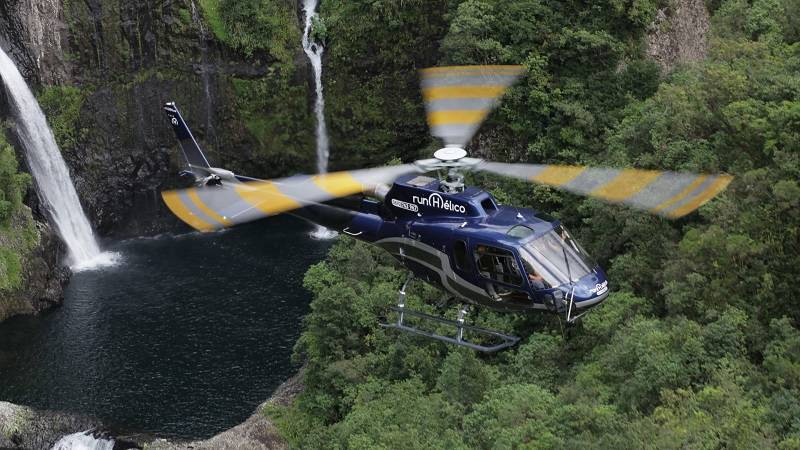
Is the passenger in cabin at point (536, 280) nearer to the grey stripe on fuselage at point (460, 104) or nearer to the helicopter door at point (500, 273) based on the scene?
the helicopter door at point (500, 273)

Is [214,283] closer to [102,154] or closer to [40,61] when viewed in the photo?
[102,154]

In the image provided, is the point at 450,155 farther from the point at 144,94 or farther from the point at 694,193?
the point at 144,94

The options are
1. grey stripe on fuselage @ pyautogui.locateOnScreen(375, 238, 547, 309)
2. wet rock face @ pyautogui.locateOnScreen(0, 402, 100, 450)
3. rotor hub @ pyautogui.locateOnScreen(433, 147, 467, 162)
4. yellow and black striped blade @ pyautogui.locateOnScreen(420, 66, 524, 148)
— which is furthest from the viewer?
wet rock face @ pyautogui.locateOnScreen(0, 402, 100, 450)

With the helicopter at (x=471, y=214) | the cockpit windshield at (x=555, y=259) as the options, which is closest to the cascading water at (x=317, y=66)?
the helicopter at (x=471, y=214)

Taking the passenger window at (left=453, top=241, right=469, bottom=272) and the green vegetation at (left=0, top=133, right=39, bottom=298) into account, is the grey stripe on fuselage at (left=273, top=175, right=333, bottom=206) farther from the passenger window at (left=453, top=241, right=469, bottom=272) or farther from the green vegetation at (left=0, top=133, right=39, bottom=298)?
the green vegetation at (left=0, top=133, right=39, bottom=298)

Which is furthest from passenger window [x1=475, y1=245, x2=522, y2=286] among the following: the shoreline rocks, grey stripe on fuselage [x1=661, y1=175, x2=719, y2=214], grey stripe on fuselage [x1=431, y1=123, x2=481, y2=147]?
the shoreline rocks

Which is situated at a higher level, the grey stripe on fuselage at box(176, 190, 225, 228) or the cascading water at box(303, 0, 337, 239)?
the grey stripe on fuselage at box(176, 190, 225, 228)

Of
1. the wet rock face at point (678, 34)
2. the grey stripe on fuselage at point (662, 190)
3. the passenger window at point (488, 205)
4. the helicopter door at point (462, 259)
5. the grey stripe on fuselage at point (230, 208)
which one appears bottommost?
the wet rock face at point (678, 34)

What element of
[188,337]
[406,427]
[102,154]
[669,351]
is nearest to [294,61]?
[102,154]
